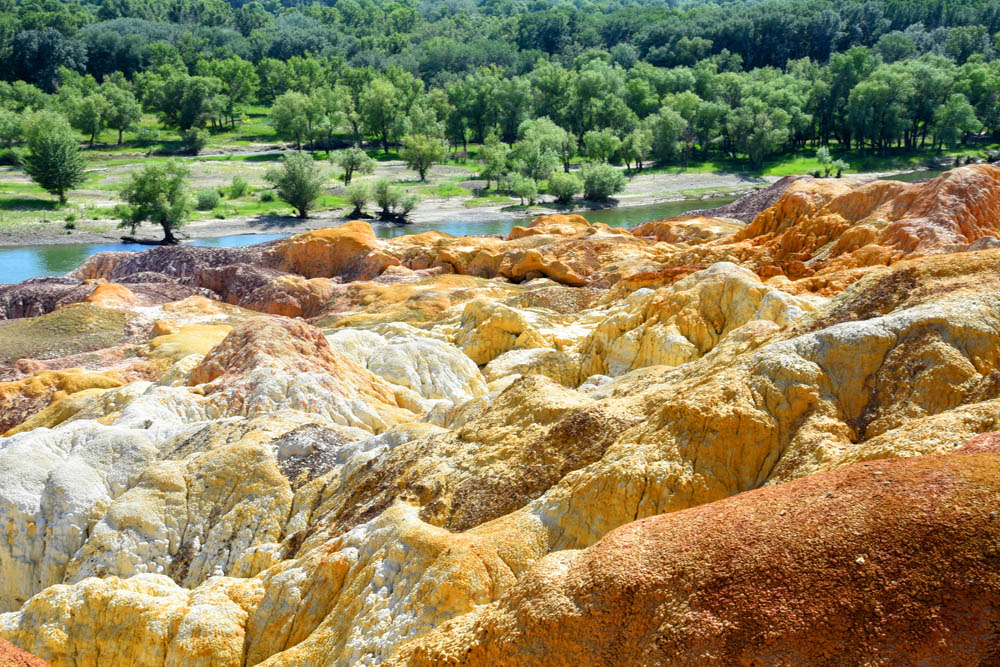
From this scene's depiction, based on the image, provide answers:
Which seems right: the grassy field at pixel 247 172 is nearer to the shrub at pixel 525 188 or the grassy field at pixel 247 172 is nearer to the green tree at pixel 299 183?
the green tree at pixel 299 183

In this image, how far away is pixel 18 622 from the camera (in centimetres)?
1169

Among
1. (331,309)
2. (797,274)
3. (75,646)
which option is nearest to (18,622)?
(75,646)

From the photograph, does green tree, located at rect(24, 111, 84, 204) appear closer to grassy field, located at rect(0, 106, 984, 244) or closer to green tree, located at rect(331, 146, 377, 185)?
grassy field, located at rect(0, 106, 984, 244)

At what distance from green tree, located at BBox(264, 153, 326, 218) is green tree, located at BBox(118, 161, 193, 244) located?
12187 mm

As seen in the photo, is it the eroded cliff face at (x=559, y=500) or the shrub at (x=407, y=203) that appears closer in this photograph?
the eroded cliff face at (x=559, y=500)

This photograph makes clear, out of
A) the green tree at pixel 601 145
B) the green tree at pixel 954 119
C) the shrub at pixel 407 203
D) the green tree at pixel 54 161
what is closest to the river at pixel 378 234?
the shrub at pixel 407 203

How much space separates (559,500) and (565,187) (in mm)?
103078

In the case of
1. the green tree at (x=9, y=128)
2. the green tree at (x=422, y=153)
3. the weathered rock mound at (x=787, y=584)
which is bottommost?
the green tree at (x=422, y=153)

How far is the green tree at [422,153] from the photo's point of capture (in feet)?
406

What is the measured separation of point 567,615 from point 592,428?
433 cm

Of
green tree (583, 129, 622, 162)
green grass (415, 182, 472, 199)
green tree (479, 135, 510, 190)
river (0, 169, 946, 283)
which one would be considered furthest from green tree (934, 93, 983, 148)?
green grass (415, 182, 472, 199)

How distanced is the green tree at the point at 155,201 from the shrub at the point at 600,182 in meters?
46.8

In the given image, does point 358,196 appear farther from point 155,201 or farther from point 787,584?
point 787,584

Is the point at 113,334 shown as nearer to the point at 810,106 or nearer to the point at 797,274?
the point at 797,274
